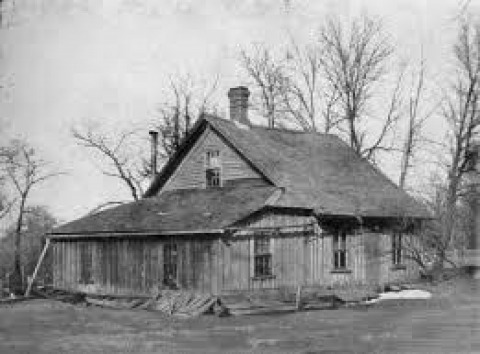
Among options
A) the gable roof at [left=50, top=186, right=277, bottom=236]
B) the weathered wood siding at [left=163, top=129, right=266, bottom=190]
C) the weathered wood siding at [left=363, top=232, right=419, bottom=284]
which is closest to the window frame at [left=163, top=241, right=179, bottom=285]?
the gable roof at [left=50, top=186, right=277, bottom=236]

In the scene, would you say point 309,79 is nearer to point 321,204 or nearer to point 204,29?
point 321,204

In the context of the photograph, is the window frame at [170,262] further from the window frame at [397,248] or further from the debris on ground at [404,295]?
the window frame at [397,248]

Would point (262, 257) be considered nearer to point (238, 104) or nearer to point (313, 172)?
point (313, 172)

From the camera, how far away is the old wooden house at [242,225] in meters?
21.7

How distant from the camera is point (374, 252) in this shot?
2602 centimetres

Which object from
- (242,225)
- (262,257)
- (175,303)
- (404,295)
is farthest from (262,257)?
(404,295)

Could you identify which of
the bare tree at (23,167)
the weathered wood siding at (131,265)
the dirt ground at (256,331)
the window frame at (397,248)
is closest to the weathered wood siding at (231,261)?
the weathered wood siding at (131,265)

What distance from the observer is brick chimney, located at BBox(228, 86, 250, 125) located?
1100 inches

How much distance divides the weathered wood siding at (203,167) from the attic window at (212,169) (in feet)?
0.50

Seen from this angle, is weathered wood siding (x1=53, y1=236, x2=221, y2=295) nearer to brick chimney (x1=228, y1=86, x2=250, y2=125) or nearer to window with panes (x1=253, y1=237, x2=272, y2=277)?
window with panes (x1=253, y1=237, x2=272, y2=277)

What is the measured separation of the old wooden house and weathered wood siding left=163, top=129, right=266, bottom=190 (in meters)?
0.04

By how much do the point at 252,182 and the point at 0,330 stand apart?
10466 mm

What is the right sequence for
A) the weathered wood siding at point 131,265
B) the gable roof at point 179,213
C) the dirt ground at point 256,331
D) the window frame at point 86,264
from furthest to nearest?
the window frame at point 86,264, the gable roof at point 179,213, the weathered wood siding at point 131,265, the dirt ground at point 256,331

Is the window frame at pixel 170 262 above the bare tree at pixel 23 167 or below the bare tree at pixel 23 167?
below
